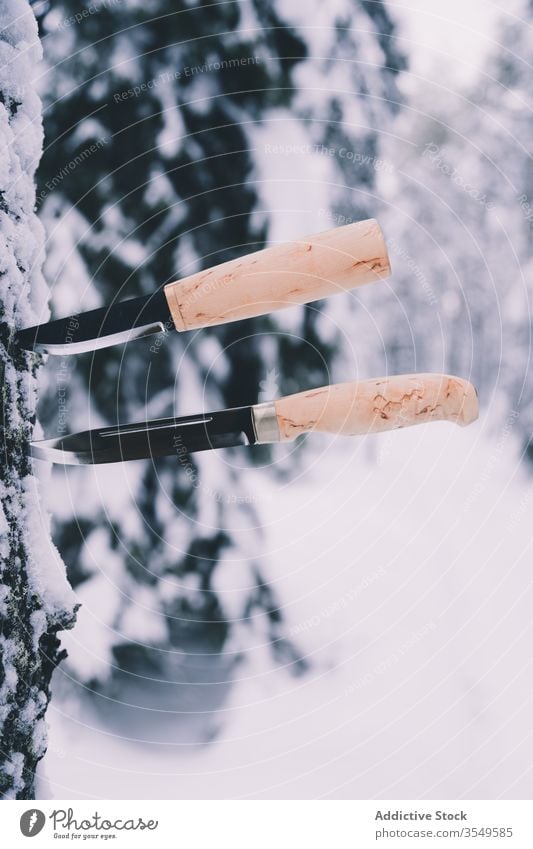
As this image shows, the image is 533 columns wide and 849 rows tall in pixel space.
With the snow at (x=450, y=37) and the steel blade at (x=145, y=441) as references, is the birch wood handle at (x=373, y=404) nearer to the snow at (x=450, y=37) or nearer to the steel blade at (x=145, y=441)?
the steel blade at (x=145, y=441)

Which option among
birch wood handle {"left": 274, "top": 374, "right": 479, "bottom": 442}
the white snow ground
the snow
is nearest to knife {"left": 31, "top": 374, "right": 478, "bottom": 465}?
birch wood handle {"left": 274, "top": 374, "right": 479, "bottom": 442}

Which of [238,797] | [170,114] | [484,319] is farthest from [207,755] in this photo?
[170,114]

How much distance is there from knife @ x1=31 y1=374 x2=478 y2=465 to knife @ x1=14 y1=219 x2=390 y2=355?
0.08 m

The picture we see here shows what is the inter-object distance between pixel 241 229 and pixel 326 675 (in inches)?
17.9

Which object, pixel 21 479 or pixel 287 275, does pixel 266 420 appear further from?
pixel 21 479

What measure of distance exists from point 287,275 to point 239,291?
0.14 ft

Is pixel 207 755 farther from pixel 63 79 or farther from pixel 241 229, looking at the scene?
pixel 63 79

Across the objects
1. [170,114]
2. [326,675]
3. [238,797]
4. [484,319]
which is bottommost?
[238,797]

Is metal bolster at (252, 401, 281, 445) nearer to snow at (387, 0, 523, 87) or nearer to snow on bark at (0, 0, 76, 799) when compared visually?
snow on bark at (0, 0, 76, 799)

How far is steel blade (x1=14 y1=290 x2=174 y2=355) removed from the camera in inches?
24.5

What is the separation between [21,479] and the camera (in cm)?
65

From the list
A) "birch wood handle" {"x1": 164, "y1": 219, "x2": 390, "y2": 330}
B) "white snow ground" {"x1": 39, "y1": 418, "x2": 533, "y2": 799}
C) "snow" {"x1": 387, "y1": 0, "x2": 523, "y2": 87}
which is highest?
"snow" {"x1": 387, "y1": 0, "x2": 523, "y2": 87}

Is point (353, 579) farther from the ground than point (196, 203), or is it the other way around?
point (196, 203)

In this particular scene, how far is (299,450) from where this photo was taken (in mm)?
716
